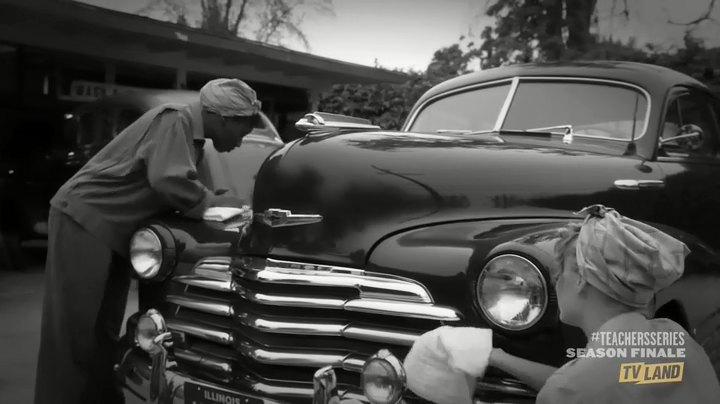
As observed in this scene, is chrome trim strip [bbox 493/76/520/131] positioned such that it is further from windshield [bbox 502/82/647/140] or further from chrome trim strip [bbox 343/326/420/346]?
chrome trim strip [bbox 343/326/420/346]

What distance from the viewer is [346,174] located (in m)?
2.60

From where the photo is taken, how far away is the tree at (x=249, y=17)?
51.3 ft

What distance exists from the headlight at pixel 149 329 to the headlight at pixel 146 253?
7.6 inches

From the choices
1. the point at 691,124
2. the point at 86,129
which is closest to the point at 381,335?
the point at 691,124

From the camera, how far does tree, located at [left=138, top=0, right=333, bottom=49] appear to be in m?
15.6

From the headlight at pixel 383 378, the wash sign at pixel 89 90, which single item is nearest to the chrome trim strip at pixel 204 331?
the headlight at pixel 383 378

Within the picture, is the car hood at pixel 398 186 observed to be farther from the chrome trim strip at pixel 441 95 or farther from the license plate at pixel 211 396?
the chrome trim strip at pixel 441 95

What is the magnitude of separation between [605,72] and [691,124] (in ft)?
1.63

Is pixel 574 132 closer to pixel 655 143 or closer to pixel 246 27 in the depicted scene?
pixel 655 143

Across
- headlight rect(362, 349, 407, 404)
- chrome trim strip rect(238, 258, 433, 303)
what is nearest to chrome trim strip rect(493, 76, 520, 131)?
chrome trim strip rect(238, 258, 433, 303)

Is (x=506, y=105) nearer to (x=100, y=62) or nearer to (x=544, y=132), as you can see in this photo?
(x=544, y=132)

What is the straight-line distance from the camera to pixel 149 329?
2738 mm

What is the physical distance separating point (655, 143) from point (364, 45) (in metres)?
2.37

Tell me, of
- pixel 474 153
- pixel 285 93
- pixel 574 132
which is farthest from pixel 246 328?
pixel 285 93
